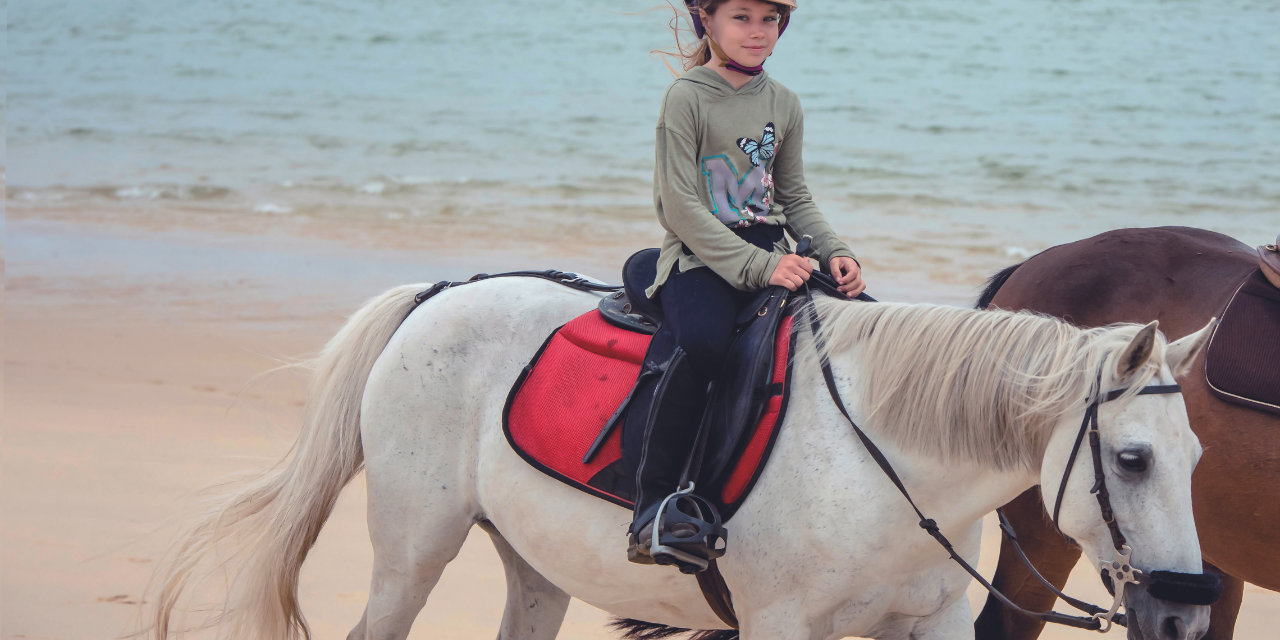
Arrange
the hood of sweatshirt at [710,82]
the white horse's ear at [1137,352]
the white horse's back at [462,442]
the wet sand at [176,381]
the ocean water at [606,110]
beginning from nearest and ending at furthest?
the white horse's ear at [1137,352] → the hood of sweatshirt at [710,82] → the white horse's back at [462,442] → the wet sand at [176,381] → the ocean water at [606,110]

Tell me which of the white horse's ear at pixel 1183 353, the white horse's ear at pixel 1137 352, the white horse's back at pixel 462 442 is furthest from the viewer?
the white horse's back at pixel 462 442

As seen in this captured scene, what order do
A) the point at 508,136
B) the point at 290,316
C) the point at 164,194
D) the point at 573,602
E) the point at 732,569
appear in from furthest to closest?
the point at 508,136 → the point at 164,194 → the point at 290,316 → the point at 573,602 → the point at 732,569

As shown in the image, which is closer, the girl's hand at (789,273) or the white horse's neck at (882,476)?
the white horse's neck at (882,476)

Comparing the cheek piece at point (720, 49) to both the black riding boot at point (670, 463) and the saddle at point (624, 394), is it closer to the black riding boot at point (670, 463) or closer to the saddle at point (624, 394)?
the saddle at point (624, 394)

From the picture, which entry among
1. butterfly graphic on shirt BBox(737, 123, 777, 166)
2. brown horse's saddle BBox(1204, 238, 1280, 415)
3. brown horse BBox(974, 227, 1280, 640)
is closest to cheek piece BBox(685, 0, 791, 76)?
butterfly graphic on shirt BBox(737, 123, 777, 166)

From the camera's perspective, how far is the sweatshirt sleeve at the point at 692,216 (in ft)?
6.43

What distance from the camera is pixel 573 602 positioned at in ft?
13.2

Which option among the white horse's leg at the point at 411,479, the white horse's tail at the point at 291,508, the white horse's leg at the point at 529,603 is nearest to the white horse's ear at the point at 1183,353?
the white horse's leg at the point at 411,479

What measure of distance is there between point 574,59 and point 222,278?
1266cm

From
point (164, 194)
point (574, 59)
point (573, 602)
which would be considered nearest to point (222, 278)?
point (164, 194)

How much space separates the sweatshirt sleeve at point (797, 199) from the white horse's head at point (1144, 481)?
69cm

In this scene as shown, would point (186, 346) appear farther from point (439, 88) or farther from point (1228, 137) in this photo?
point (1228, 137)

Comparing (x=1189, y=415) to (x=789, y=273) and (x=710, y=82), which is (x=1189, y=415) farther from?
(x=710, y=82)

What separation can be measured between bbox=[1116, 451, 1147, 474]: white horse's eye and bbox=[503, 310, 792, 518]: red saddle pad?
24.3 inches
